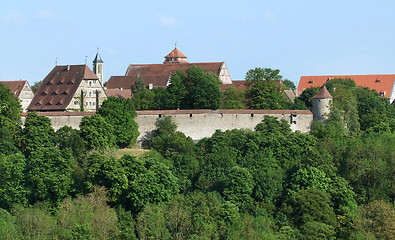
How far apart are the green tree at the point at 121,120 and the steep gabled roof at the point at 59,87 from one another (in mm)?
8064

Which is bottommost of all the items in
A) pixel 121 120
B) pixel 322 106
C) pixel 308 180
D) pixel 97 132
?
pixel 308 180

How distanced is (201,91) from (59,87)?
11.9 meters

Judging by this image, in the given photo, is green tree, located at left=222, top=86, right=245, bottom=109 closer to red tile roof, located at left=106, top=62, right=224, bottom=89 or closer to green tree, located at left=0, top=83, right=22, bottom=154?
red tile roof, located at left=106, top=62, right=224, bottom=89

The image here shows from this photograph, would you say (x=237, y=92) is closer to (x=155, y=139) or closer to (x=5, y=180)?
(x=155, y=139)

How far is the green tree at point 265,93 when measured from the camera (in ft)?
202

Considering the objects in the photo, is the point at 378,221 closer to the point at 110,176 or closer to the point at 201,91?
the point at 110,176

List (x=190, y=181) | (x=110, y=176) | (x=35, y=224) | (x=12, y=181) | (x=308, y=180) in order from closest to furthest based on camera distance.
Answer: (x=35, y=224), (x=110, y=176), (x=12, y=181), (x=308, y=180), (x=190, y=181)

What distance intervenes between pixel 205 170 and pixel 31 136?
33.9 feet

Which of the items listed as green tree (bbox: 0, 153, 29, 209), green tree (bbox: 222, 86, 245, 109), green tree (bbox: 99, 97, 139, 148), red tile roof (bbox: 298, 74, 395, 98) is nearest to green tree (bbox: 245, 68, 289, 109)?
green tree (bbox: 222, 86, 245, 109)

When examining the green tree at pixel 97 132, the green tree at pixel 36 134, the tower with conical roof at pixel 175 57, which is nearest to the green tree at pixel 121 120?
the green tree at pixel 97 132

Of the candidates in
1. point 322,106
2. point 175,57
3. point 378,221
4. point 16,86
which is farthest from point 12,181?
point 175,57

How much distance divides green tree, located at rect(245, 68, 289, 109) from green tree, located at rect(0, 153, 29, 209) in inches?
701

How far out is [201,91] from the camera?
195ft

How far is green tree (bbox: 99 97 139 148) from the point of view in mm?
54906
